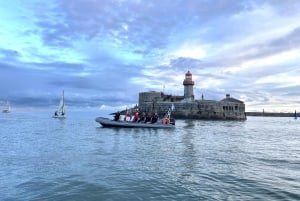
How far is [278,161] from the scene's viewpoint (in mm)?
19562

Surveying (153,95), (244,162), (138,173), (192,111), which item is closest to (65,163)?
(138,173)

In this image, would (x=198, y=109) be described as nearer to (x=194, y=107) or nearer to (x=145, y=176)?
(x=194, y=107)

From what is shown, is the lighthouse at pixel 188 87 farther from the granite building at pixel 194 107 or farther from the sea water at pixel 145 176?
the sea water at pixel 145 176

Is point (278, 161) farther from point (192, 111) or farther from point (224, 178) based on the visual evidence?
point (192, 111)

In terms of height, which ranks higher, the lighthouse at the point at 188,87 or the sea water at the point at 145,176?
the lighthouse at the point at 188,87

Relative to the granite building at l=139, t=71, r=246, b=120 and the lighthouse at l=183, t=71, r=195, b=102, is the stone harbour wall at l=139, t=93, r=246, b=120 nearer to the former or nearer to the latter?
the granite building at l=139, t=71, r=246, b=120

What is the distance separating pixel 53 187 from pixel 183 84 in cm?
8427

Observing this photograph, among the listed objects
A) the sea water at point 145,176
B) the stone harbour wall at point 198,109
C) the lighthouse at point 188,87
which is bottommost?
the sea water at point 145,176

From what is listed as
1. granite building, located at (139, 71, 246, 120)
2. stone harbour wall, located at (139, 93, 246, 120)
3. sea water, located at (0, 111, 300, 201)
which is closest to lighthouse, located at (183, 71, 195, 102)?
granite building, located at (139, 71, 246, 120)

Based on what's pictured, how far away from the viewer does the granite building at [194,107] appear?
9150 cm

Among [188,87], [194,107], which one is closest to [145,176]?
[194,107]

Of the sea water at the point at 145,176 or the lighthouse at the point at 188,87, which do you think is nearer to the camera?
the sea water at the point at 145,176

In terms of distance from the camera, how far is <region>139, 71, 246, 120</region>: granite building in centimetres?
9150

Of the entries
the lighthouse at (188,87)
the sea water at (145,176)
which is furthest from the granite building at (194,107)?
the sea water at (145,176)
